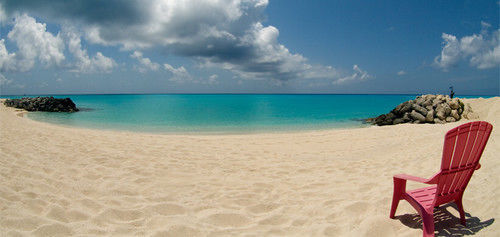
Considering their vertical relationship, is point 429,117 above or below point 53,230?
above

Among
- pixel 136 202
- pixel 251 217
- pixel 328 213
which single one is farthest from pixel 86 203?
pixel 328 213

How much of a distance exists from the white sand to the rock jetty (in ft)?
40.5

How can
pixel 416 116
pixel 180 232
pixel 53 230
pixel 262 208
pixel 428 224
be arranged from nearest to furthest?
1. pixel 428 224
2. pixel 53 230
3. pixel 180 232
4. pixel 262 208
5. pixel 416 116

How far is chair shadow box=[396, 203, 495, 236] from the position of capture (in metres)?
3.11

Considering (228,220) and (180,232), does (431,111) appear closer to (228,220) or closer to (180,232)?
(228,220)

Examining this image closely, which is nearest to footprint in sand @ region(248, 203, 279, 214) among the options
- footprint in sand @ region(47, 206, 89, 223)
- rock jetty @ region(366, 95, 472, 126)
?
footprint in sand @ region(47, 206, 89, 223)

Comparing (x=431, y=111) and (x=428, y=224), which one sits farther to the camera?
(x=431, y=111)

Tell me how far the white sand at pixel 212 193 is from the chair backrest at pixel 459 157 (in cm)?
58

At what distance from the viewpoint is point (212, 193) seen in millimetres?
4617

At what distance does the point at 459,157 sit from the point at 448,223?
1.06m

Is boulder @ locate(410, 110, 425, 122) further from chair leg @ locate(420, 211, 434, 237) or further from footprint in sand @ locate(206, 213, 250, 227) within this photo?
footprint in sand @ locate(206, 213, 250, 227)

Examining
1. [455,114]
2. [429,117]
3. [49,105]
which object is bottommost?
[429,117]

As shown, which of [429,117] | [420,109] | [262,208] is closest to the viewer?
[262,208]

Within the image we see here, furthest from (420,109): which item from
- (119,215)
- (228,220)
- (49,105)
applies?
(49,105)
